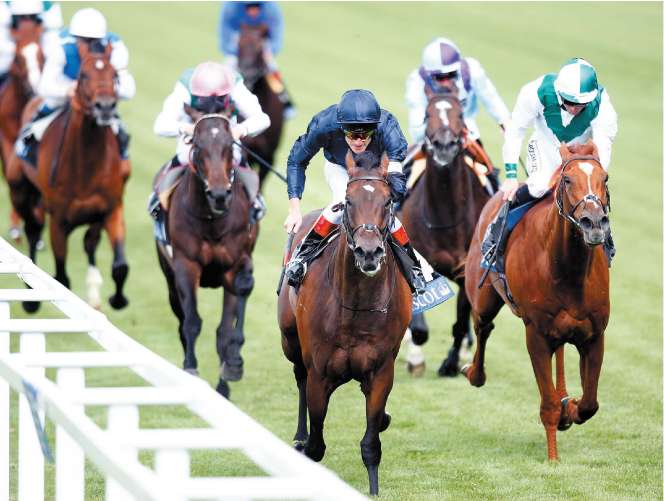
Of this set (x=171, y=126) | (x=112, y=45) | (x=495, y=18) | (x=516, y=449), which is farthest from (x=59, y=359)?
(x=495, y=18)

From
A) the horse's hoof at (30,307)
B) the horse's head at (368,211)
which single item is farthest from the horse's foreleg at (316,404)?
the horse's hoof at (30,307)

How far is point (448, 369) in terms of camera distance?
10.4 m

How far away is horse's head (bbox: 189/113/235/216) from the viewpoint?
8.87 metres

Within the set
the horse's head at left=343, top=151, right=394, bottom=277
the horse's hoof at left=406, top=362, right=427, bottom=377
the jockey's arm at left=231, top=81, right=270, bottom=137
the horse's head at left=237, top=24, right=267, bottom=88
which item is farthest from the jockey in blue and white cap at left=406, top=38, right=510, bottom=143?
the horse's head at left=237, top=24, right=267, bottom=88

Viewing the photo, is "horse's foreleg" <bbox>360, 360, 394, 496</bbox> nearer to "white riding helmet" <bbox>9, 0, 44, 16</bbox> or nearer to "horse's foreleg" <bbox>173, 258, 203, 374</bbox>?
"horse's foreleg" <bbox>173, 258, 203, 374</bbox>

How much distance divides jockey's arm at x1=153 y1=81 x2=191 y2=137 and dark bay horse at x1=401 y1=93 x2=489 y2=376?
5.36ft

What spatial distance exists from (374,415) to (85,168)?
5.09 m

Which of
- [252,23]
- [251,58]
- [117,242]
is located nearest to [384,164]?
[117,242]

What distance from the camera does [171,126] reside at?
941cm

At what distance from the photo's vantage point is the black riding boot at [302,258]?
23.2 feet

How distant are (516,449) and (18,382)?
13.2 feet

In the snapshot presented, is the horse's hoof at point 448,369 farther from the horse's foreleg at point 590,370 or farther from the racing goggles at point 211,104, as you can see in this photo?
the horse's foreleg at point 590,370

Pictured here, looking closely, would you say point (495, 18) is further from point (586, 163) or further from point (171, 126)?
point (586, 163)

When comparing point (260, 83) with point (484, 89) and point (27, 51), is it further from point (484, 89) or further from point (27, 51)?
point (484, 89)
